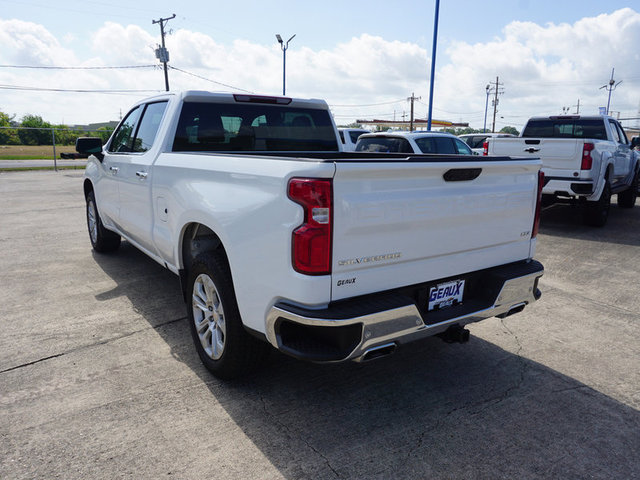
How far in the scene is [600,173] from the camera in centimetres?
855

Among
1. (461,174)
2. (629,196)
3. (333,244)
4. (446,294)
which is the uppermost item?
(461,174)

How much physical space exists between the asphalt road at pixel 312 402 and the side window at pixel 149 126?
152cm

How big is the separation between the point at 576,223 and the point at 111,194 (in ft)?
28.0

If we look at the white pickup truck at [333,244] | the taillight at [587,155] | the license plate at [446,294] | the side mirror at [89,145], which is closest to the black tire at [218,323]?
the white pickup truck at [333,244]

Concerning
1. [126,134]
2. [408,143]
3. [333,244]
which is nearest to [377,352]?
[333,244]

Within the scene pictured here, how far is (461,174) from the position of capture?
111 inches

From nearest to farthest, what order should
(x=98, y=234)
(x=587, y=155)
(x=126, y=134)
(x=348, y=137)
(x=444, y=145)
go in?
(x=126, y=134) → (x=98, y=234) → (x=587, y=155) → (x=444, y=145) → (x=348, y=137)

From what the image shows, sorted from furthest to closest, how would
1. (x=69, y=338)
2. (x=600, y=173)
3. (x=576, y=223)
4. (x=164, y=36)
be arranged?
1. (x=164, y=36)
2. (x=576, y=223)
3. (x=600, y=173)
4. (x=69, y=338)

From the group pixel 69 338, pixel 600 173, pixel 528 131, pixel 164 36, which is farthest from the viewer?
pixel 164 36

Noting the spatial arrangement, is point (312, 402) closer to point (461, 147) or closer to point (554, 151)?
point (554, 151)

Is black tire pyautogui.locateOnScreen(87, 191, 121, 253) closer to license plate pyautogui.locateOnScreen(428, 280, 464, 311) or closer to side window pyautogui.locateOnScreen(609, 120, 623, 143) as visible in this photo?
license plate pyautogui.locateOnScreen(428, 280, 464, 311)

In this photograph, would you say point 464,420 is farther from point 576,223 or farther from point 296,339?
point 576,223

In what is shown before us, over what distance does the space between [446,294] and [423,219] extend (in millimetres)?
546

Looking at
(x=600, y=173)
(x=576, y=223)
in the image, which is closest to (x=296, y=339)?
(x=600, y=173)
